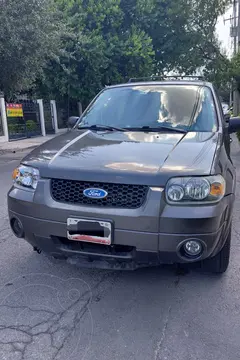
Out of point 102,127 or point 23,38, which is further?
point 23,38

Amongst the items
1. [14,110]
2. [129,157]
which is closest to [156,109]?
[129,157]

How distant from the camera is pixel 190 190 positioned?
239cm

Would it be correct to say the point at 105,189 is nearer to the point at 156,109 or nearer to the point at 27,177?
the point at 27,177

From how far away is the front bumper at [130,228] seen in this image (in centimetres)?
236

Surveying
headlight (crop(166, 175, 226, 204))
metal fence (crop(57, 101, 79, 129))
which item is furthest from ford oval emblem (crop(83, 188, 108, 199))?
metal fence (crop(57, 101, 79, 129))

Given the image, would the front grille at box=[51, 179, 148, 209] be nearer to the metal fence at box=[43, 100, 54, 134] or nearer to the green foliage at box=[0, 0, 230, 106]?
the green foliage at box=[0, 0, 230, 106]

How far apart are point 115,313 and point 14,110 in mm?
15810

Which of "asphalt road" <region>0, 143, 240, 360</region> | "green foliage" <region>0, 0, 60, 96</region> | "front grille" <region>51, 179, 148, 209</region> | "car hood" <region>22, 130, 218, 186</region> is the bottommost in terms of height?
"asphalt road" <region>0, 143, 240, 360</region>

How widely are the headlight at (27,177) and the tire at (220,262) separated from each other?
1.67m

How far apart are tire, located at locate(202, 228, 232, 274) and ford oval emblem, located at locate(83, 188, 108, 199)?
1.21 m

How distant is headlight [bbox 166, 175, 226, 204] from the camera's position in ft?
7.82

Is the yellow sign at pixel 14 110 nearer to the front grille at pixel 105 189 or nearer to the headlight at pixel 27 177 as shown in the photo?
the headlight at pixel 27 177

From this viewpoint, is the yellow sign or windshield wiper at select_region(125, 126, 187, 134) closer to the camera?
windshield wiper at select_region(125, 126, 187, 134)

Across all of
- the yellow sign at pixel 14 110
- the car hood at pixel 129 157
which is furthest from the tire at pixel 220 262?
the yellow sign at pixel 14 110
